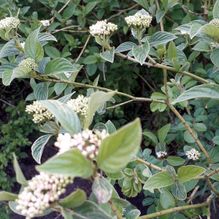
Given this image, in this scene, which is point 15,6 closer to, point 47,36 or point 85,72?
point 85,72

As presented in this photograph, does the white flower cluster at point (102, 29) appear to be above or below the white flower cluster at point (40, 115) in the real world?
above

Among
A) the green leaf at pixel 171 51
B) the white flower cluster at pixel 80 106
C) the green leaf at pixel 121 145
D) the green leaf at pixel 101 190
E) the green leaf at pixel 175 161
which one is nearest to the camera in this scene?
the green leaf at pixel 121 145

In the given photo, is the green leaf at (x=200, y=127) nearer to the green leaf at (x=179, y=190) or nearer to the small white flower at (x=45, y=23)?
the green leaf at (x=179, y=190)

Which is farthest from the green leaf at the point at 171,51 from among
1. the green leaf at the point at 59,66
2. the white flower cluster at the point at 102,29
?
the green leaf at the point at 59,66

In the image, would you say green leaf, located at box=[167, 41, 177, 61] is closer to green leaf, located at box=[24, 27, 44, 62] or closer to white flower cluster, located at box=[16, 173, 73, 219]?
green leaf, located at box=[24, 27, 44, 62]

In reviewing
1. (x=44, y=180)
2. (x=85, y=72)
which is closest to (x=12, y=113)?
(x=85, y=72)

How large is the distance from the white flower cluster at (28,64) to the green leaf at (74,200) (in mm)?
528

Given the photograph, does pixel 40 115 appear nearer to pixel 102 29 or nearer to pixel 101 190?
pixel 102 29

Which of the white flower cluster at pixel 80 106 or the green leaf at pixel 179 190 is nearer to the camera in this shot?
the white flower cluster at pixel 80 106

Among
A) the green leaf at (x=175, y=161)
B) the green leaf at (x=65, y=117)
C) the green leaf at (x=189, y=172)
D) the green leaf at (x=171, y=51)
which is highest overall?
the green leaf at (x=65, y=117)

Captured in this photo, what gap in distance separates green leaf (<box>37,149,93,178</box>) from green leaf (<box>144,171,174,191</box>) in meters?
0.48

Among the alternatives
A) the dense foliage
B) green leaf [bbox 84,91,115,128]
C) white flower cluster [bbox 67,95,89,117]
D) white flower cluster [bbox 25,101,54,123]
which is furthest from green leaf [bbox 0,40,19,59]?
green leaf [bbox 84,91,115,128]

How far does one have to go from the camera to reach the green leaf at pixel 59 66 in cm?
121

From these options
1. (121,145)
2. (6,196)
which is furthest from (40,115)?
(121,145)
